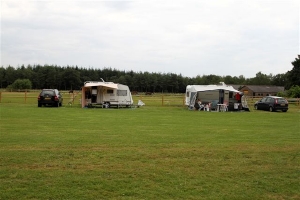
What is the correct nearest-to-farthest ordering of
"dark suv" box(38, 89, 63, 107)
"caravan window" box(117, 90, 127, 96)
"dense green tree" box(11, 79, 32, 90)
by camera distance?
"dark suv" box(38, 89, 63, 107)
"caravan window" box(117, 90, 127, 96)
"dense green tree" box(11, 79, 32, 90)

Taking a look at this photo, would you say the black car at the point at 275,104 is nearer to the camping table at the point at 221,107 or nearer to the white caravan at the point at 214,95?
Answer: the white caravan at the point at 214,95

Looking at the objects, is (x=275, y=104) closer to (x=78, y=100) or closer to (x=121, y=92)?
(x=121, y=92)

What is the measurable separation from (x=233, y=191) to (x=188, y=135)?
5344mm

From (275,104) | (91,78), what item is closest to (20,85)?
(91,78)

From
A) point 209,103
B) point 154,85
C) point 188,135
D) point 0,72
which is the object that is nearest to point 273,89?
point 154,85

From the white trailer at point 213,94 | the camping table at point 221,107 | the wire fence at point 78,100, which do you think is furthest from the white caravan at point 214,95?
the wire fence at point 78,100

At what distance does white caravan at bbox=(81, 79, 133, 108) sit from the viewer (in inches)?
1026

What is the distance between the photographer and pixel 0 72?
94125 millimetres

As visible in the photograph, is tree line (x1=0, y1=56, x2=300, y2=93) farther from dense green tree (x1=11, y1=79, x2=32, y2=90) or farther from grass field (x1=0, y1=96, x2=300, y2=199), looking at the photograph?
grass field (x1=0, y1=96, x2=300, y2=199)

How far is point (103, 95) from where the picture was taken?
26484 mm

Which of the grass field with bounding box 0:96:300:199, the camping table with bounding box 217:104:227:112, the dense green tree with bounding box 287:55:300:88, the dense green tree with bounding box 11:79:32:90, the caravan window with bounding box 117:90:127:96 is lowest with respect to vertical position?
the grass field with bounding box 0:96:300:199

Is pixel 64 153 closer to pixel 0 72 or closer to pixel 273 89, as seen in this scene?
pixel 273 89

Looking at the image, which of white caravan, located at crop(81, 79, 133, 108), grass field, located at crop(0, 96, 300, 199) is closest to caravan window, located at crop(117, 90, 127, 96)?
white caravan, located at crop(81, 79, 133, 108)

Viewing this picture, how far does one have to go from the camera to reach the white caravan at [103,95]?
85.5ft
